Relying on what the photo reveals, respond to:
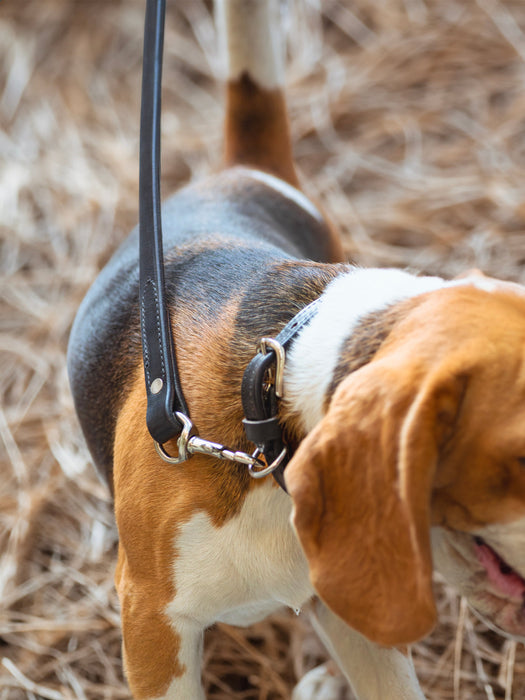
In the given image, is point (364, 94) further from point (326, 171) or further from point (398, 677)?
point (398, 677)

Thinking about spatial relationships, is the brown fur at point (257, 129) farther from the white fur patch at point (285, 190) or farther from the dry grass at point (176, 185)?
the dry grass at point (176, 185)

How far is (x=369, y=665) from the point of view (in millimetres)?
1839

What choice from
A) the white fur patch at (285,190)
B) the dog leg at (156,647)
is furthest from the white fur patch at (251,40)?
the dog leg at (156,647)

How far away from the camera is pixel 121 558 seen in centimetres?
171

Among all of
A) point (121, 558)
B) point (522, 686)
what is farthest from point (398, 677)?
point (121, 558)

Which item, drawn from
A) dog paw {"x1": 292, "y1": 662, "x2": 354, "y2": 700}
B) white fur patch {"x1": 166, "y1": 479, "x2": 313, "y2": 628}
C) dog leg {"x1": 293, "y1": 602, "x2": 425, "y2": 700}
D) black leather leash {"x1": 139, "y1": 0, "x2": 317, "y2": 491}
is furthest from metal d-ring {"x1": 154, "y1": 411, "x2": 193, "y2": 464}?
dog paw {"x1": 292, "y1": 662, "x2": 354, "y2": 700}

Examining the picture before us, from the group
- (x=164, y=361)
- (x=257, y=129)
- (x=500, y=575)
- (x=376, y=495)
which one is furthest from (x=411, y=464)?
(x=257, y=129)

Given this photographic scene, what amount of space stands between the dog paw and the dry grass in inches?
4.6

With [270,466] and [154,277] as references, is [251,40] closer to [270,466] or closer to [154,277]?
[154,277]

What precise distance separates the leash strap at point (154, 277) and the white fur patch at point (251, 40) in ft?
1.53

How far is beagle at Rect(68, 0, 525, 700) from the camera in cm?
113

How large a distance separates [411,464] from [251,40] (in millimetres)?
1622

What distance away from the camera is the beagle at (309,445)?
3.72 feet

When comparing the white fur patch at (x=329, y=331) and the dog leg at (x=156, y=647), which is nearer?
the white fur patch at (x=329, y=331)
